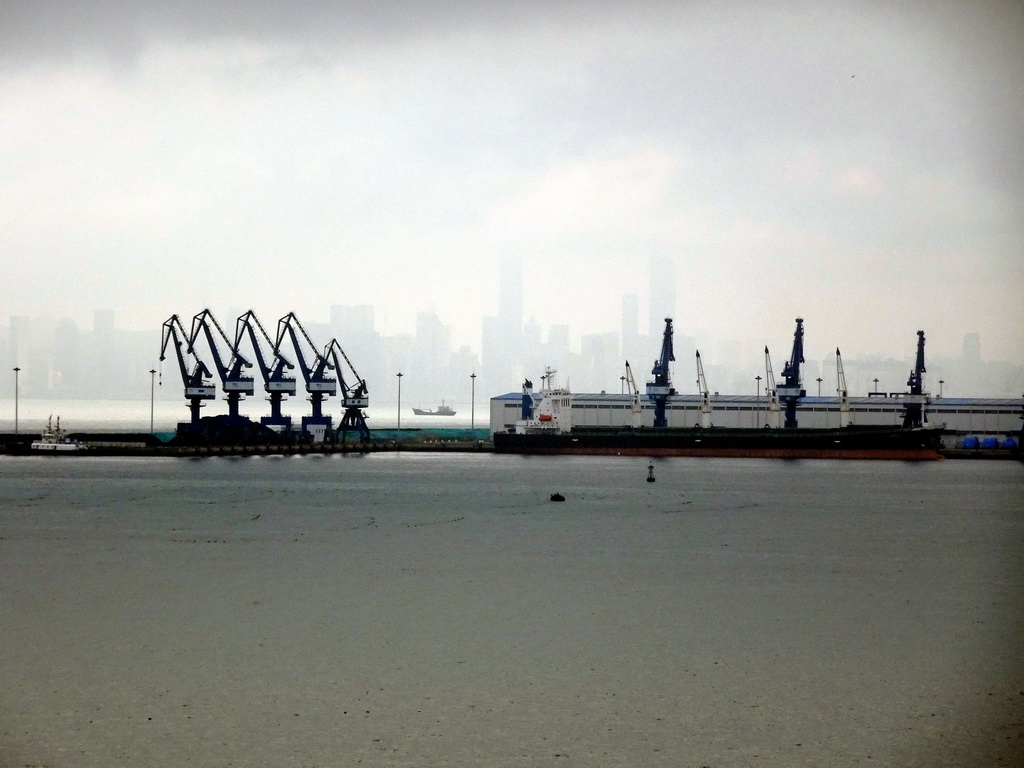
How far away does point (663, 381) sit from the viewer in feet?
324

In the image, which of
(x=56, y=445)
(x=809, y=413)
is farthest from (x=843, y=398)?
(x=56, y=445)

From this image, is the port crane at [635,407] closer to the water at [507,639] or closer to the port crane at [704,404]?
the port crane at [704,404]

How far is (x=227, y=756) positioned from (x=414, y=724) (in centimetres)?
255

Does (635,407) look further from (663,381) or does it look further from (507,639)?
(507,639)

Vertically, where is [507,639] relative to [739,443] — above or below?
below

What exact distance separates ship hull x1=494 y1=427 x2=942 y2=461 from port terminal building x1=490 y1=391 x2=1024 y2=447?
1337 cm

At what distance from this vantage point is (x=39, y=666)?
16703mm

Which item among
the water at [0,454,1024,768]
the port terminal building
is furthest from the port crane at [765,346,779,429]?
the water at [0,454,1024,768]

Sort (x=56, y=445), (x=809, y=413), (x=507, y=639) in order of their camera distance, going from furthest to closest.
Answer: (x=809, y=413)
(x=56, y=445)
(x=507, y=639)

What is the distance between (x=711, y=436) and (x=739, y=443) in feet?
11.1

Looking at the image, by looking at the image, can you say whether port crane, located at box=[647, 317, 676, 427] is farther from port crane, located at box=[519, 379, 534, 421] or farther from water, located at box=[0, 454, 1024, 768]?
water, located at box=[0, 454, 1024, 768]

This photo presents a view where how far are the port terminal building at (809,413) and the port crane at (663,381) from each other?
22.8 ft

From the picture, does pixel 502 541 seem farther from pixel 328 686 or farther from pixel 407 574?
pixel 328 686

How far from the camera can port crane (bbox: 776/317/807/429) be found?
9650 centimetres
